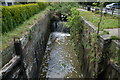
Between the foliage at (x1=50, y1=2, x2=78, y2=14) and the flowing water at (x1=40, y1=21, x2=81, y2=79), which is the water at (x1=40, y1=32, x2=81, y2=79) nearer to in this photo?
the flowing water at (x1=40, y1=21, x2=81, y2=79)

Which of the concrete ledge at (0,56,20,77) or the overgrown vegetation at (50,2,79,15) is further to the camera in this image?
the overgrown vegetation at (50,2,79,15)

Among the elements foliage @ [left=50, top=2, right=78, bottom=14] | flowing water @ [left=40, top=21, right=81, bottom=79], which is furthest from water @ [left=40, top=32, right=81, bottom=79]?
foliage @ [left=50, top=2, right=78, bottom=14]

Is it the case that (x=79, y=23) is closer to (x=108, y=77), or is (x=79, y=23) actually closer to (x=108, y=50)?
(x=108, y=50)

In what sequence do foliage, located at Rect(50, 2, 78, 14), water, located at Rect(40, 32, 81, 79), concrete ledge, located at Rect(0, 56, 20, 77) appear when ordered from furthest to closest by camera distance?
foliage, located at Rect(50, 2, 78, 14)
water, located at Rect(40, 32, 81, 79)
concrete ledge, located at Rect(0, 56, 20, 77)

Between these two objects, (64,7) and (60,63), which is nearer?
(60,63)

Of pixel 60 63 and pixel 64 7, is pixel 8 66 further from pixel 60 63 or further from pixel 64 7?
pixel 64 7

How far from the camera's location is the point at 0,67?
10.4ft

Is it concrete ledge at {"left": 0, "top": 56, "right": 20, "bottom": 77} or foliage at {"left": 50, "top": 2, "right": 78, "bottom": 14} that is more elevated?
foliage at {"left": 50, "top": 2, "right": 78, "bottom": 14}

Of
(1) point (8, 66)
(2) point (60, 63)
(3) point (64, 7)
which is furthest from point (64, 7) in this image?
(1) point (8, 66)

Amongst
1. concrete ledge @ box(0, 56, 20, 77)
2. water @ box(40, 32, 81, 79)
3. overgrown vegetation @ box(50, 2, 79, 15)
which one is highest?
overgrown vegetation @ box(50, 2, 79, 15)

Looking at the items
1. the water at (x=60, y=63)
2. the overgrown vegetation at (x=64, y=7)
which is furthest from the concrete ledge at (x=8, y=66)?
the overgrown vegetation at (x=64, y=7)

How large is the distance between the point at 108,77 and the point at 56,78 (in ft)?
13.5

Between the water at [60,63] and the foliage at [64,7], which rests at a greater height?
the foliage at [64,7]

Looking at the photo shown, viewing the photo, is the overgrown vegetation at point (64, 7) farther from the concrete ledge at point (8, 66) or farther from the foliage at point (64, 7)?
the concrete ledge at point (8, 66)
